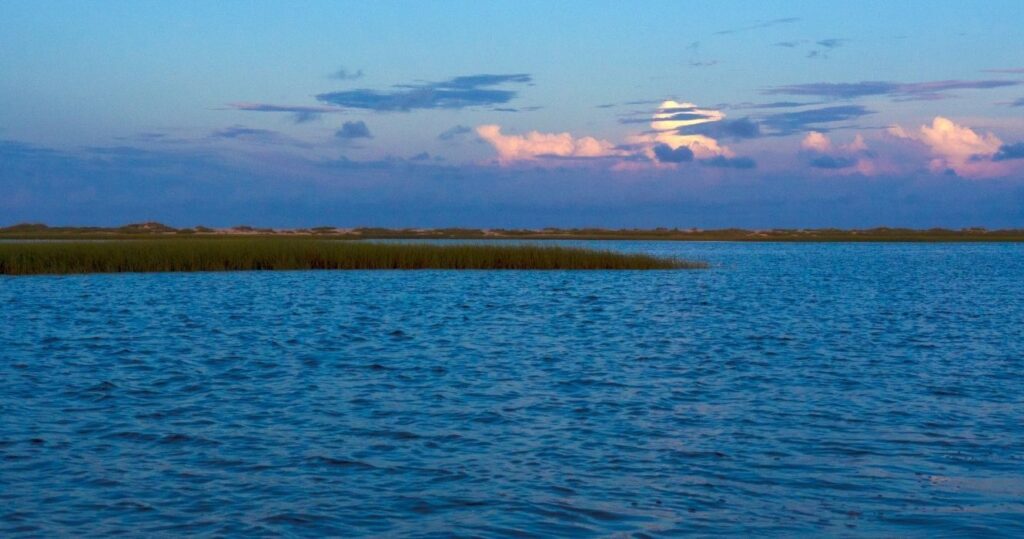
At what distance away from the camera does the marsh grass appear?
3834 centimetres

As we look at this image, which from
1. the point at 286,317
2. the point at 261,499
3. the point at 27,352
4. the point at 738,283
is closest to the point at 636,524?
the point at 261,499

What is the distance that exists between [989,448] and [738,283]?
98.2 ft

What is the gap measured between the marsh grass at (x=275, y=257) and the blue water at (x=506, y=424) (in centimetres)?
1436

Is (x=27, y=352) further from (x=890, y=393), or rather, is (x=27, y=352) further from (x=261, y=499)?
(x=890, y=393)

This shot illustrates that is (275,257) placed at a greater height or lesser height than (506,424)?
greater

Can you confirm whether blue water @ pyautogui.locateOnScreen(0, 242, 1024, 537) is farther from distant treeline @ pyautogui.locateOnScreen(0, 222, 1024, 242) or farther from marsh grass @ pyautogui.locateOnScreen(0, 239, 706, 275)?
distant treeline @ pyautogui.locateOnScreen(0, 222, 1024, 242)

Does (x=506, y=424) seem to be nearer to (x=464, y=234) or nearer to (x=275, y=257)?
(x=275, y=257)

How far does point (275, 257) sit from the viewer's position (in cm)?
4209

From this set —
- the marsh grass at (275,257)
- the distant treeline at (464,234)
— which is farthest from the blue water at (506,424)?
the distant treeline at (464,234)

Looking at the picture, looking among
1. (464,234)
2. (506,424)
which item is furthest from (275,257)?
(464,234)

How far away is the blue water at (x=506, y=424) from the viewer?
316 inches

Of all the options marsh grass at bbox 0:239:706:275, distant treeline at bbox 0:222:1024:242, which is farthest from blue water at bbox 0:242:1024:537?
distant treeline at bbox 0:222:1024:242

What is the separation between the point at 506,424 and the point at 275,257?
1266 inches

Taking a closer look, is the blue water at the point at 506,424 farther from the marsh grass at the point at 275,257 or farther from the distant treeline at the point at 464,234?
the distant treeline at the point at 464,234
